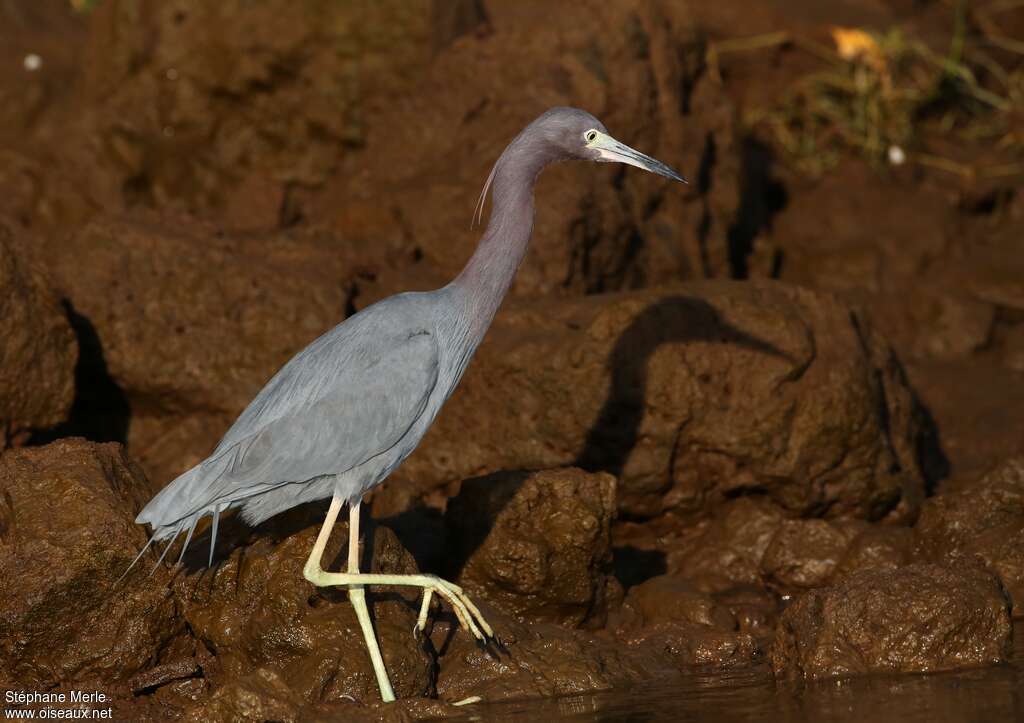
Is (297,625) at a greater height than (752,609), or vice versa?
(297,625)

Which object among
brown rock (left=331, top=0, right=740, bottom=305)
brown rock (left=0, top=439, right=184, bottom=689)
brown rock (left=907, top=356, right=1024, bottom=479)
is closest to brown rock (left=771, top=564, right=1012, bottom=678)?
brown rock (left=0, top=439, right=184, bottom=689)

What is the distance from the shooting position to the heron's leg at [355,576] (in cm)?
611

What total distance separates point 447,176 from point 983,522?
182 inches

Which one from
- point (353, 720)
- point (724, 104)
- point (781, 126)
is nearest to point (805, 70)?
point (781, 126)

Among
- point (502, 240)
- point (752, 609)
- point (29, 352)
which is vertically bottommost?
point (752, 609)

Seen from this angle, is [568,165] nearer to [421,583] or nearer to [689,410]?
[689,410]

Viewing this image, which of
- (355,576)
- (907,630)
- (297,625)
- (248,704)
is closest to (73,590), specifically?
(297,625)

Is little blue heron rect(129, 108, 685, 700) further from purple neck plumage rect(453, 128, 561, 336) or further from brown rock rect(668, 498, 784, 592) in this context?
brown rock rect(668, 498, 784, 592)

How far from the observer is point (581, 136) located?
7227mm

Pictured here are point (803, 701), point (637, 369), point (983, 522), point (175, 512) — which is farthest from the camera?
point (637, 369)

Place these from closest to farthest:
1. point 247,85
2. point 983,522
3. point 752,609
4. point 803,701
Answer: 1. point 803,701
2. point 752,609
3. point 983,522
4. point 247,85

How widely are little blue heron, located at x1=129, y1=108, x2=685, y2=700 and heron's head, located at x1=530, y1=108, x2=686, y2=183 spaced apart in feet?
0.06

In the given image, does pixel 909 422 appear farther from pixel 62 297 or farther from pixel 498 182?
pixel 62 297

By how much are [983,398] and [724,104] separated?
3.15 meters
